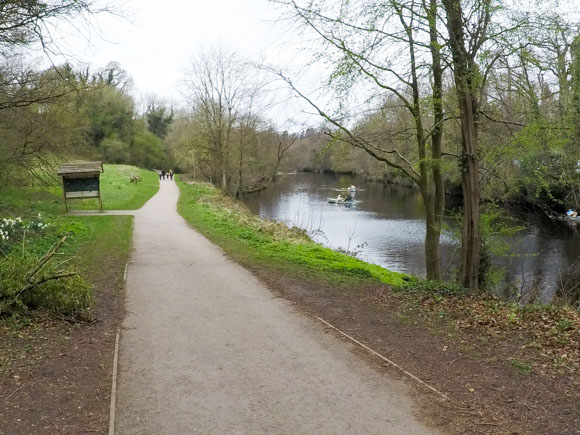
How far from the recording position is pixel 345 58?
11539 millimetres

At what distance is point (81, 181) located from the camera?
22.4 m

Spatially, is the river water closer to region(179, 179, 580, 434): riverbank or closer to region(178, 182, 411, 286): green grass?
region(178, 182, 411, 286): green grass

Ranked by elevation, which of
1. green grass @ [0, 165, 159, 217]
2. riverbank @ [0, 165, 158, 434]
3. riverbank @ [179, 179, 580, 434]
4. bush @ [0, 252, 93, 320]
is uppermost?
green grass @ [0, 165, 159, 217]

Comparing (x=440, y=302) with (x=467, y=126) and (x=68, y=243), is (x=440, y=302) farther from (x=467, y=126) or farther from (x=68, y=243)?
(x=68, y=243)

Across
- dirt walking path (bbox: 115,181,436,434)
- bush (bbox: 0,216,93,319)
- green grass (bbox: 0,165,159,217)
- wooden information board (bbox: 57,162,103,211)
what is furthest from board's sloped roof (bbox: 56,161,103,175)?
bush (bbox: 0,216,93,319)

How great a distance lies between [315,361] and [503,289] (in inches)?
498

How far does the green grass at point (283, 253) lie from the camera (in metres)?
11.8

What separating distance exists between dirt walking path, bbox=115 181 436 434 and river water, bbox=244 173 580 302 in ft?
26.2

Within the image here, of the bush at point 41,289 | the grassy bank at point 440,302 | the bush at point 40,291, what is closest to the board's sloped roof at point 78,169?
the grassy bank at point 440,302

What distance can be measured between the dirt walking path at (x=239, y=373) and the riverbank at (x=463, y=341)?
19.0 inches

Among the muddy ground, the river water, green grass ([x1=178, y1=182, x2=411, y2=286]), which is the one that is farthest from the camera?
the river water

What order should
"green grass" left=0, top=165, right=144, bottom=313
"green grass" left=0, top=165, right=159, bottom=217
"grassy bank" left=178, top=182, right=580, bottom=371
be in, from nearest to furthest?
"grassy bank" left=178, top=182, right=580, bottom=371, "green grass" left=0, top=165, right=144, bottom=313, "green grass" left=0, top=165, right=159, bottom=217

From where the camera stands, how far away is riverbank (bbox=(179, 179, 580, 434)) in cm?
484

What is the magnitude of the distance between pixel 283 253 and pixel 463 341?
7.63 metres
